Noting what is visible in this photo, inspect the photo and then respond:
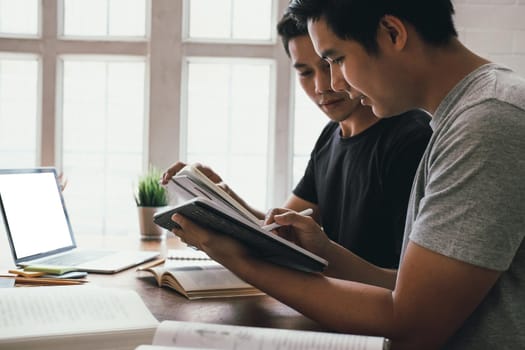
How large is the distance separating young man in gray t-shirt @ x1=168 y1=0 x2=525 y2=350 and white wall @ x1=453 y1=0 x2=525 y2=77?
162cm

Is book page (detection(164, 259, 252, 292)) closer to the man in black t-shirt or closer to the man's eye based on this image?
the man in black t-shirt

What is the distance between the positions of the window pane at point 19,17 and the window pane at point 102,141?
24 cm

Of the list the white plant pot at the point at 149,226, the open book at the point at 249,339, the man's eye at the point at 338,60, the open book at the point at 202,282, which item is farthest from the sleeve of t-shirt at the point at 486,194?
the white plant pot at the point at 149,226

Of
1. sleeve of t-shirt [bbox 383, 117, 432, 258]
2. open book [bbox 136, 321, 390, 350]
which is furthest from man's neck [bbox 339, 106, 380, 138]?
open book [bbox 136, 321, 390, 350]

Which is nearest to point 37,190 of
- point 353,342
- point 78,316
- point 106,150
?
point 78,316

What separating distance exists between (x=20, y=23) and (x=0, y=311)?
219cm

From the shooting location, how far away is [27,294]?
1.24 m

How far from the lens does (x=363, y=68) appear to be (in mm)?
1202

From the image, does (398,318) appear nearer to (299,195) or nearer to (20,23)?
(299,195)

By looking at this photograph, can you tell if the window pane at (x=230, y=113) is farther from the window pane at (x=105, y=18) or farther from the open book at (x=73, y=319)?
the open book at (x=73, y=319)

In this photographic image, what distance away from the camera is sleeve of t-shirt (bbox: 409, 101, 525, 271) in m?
0.93

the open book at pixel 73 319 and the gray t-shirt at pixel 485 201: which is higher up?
the gray t-shirt at pixel 485 201

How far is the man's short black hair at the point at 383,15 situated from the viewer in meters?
1.13

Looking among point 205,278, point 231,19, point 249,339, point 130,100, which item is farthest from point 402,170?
point 130,100
